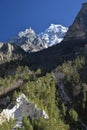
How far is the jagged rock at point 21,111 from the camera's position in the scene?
146 m

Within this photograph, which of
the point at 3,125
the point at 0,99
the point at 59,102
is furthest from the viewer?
the point at 0,99

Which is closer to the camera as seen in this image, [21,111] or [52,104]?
[21,111]

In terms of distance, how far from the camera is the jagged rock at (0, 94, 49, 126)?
146m

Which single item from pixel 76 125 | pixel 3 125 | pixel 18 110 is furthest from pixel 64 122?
pixel 3 125

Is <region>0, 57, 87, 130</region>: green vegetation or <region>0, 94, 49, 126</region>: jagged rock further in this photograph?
<region>0, 94, 49, 126</region>: jagged rock

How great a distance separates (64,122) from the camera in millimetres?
152500

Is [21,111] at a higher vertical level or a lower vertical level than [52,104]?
lower

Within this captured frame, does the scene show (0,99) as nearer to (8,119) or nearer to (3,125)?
(8,119)

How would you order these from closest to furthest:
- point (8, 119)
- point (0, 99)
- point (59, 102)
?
1. point (8, 119)
2. point (59, 102)
3. point (0, 99)

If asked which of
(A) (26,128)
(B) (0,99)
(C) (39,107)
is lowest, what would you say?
(A) (26,128)

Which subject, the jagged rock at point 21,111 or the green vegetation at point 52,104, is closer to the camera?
the green vegetation at point 52,104

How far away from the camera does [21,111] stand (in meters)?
154

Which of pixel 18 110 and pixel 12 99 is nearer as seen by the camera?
pixel 18 110

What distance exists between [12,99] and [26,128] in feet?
126
